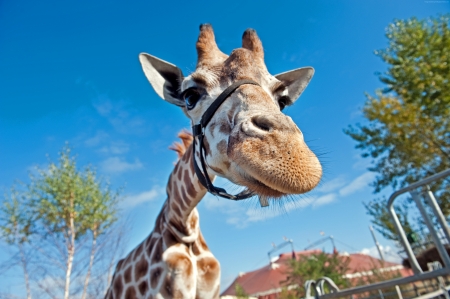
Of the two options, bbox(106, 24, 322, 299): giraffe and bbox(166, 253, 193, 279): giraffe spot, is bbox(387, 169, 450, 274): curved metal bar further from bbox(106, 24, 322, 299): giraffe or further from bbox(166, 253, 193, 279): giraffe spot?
bbox(166, 253, 193, 279): giraffe spot

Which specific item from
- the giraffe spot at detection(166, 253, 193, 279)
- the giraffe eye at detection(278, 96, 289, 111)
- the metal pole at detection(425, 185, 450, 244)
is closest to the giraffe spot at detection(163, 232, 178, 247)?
the giraffe spot at detection(166, 253, 193, 279)

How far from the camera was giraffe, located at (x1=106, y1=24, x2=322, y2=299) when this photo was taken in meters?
1.50

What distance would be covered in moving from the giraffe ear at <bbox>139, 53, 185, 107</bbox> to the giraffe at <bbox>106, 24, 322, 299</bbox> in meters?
0.01

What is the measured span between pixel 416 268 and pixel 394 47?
1509 centimetres

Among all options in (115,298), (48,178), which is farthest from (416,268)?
(48,178)

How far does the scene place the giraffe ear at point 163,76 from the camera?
121 inches

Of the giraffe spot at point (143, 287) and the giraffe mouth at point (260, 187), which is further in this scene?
the giraffe spot at point (143, 287)

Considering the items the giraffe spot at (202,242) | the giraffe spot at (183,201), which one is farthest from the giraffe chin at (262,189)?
the giraffe spot at (202,242)

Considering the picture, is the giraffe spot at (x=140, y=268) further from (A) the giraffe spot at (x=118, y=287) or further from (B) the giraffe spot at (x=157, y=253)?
(A) the giraffe spot at (x=118, y=287)

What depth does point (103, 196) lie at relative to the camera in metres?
13.9

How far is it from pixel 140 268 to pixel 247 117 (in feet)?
7.92

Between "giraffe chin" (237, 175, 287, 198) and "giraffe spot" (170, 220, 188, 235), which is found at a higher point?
"giraffe spot" (170, 220, 188, 235)

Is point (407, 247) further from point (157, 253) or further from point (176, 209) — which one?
point (157, 253)

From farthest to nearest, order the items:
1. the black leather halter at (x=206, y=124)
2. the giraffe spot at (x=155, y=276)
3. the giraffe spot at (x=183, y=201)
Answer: the giraffe spot at (x=183, y=201)
the giraffe spot at (x=155, y=276)
the black leather halter at (x=206, y=124)
